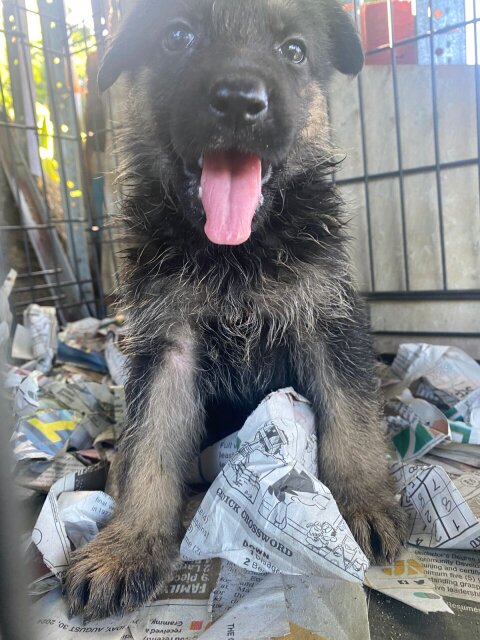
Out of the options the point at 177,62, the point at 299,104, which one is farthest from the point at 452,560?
the point at 177,62

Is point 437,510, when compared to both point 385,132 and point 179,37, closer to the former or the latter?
point 179,37

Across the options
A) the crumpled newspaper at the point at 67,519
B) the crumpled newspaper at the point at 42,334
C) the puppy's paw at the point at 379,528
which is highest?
the crumpled newspaper at the point at 42,334

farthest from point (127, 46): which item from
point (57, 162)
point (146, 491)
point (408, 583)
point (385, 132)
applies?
point (57, 162)

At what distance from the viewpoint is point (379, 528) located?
126 centimetres

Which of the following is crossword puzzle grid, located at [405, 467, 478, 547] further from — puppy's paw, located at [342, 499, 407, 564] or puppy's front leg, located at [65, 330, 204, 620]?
puppy's front leg, located at [65, 330, 204, 620]

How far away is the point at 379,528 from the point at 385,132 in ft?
6.95

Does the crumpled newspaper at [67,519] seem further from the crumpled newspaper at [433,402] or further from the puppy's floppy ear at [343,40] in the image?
the puppy's floppy ear at [343,40]

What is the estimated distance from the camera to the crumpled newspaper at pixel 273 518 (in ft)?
3.65

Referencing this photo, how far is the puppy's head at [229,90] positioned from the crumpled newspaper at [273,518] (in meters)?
0.54

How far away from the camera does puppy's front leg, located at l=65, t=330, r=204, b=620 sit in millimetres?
1148

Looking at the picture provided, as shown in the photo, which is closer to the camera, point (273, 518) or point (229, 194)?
point (273, 518)

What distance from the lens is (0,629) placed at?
47 centimetres

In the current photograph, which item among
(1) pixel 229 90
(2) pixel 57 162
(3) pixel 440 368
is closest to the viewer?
(1) pixel 229 90

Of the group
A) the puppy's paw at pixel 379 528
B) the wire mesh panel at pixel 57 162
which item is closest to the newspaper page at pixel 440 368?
the puppy's paw at pixel 379 528
